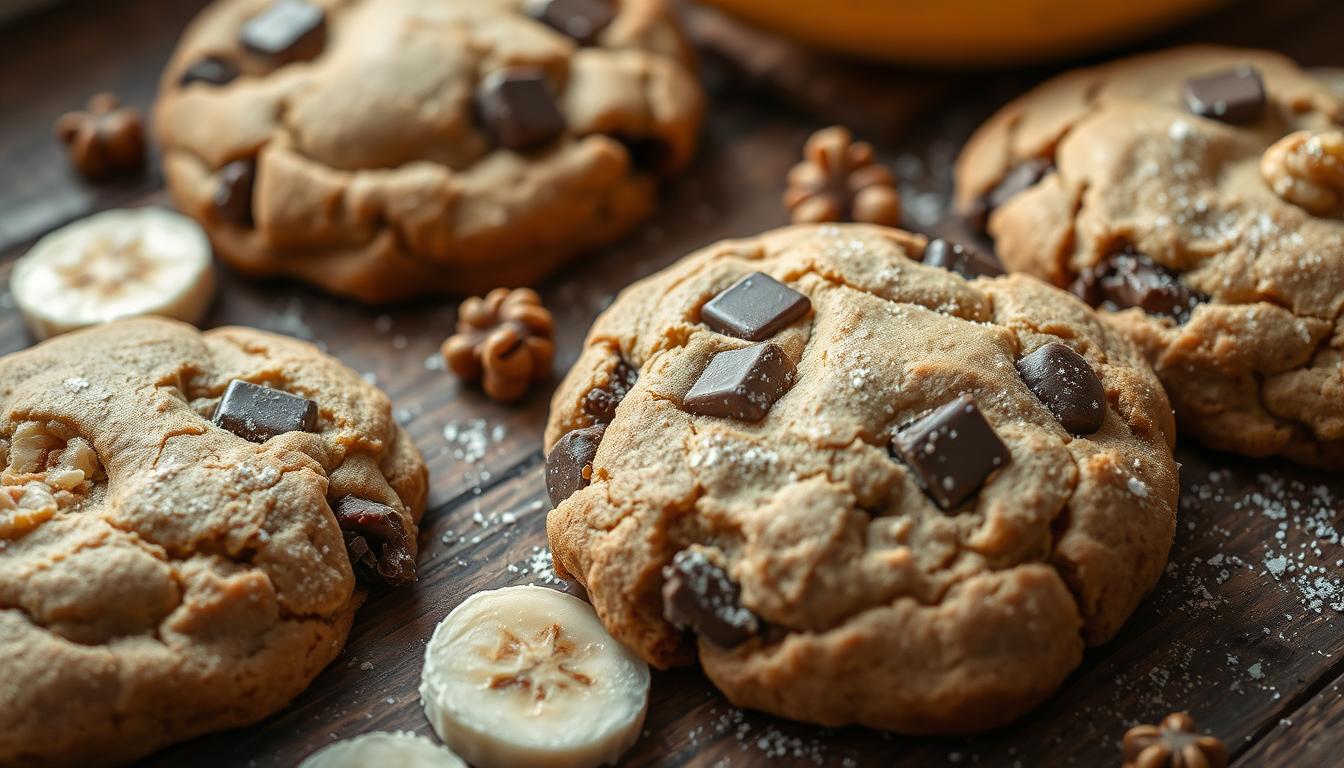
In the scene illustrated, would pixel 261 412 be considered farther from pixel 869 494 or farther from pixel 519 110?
pixel 869 494

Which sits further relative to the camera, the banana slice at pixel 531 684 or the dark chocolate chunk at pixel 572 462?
the dark chocolate chunk at pixel 572 462

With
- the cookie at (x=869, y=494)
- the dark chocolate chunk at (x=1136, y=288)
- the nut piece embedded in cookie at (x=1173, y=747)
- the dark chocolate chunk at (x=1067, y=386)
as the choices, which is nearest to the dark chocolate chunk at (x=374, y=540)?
the cookie at (x=869, y=494)

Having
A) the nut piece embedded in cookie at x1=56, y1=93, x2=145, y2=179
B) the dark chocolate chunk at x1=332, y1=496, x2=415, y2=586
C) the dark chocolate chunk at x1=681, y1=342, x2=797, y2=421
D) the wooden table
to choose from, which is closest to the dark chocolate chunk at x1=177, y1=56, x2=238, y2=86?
the nut piece embedded in cookie at x1=56, y1=93, x2=145, y2=179

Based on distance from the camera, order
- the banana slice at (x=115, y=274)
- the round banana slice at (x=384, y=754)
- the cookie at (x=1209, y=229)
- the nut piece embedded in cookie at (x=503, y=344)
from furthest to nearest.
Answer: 1. the banana slice at (x=115, y=274)
2. the nut piece embedded in cookie at (x=503, y=344)
3. the cookie at (x=1209, y=229)
4. the round banana slice at (x=384, y=754)

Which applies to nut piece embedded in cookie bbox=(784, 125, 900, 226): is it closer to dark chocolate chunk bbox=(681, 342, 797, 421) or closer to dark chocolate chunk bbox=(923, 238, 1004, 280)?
dark chocolate chunk bbox=(923, 238, 1004, 280)

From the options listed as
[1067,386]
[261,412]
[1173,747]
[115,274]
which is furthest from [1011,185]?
[115,274]

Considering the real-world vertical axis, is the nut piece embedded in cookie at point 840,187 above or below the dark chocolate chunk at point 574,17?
below

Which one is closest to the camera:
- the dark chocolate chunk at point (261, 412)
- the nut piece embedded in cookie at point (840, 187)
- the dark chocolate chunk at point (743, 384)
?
the dark chocolate chunk at point (743, 384)

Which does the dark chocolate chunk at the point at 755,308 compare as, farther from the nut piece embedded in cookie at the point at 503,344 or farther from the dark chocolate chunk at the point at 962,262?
the nut piece embedded in cookie at the point at 503,344
